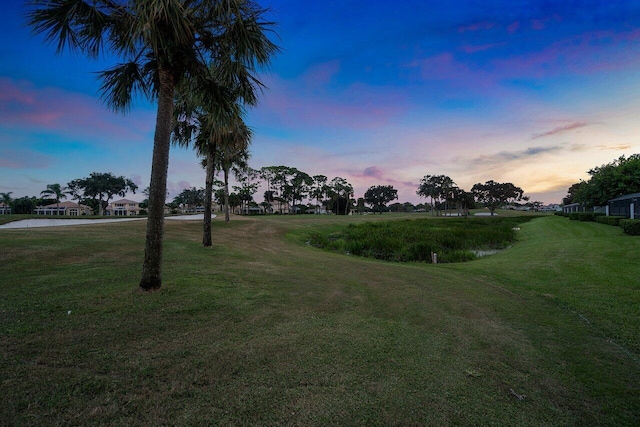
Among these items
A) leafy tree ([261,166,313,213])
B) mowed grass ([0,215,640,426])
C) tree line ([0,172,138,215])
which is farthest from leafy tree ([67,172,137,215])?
mowed grass ([0,215,640,426])

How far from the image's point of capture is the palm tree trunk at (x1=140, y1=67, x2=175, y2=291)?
20.1 feet

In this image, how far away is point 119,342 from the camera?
394cm

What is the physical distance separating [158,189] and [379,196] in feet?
464

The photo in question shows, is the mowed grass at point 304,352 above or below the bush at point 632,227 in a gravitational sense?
below

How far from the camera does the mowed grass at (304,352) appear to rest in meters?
2.79

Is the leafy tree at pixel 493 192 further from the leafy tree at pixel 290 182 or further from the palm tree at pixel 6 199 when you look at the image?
the palm tree at pixel 6 199

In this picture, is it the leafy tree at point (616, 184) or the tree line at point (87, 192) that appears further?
the tree line at point (87, 192)

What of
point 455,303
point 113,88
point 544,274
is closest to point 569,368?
point 455,303

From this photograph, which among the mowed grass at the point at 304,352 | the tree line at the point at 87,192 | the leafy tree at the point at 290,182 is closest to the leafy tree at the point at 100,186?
the tree line at the point at 87,192

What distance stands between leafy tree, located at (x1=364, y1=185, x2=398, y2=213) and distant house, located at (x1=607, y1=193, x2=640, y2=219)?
109245mm

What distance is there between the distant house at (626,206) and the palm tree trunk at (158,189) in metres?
36.7

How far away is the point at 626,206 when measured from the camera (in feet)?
92.2

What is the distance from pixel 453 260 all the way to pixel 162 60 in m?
16.6

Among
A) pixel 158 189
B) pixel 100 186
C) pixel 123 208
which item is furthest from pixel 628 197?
pixel 123 208
